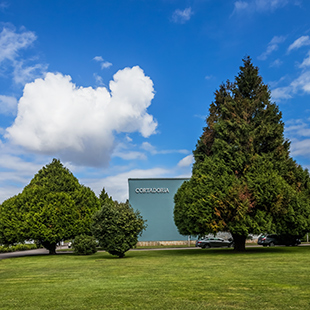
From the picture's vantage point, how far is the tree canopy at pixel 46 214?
31266 mm

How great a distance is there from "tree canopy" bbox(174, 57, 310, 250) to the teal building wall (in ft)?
58.2

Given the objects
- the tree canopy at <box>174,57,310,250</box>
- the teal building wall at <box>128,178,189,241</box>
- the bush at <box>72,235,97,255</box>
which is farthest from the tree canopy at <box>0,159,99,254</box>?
the teal building wall at <box>128,178,189,241</box>

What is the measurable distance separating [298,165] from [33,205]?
24723mm

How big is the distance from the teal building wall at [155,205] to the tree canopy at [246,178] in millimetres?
17726

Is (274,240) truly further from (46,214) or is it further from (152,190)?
(46,214)

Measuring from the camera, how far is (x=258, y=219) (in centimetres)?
2566

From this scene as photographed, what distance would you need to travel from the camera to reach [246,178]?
2784 cm

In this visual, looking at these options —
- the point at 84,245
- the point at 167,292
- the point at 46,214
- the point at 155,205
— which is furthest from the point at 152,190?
the point at 167,292

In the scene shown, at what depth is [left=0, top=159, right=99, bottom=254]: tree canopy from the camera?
3127 centimetres

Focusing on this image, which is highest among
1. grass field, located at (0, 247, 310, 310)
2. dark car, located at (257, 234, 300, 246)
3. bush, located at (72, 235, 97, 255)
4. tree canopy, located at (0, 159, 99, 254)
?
tree canopy, located at (0, 159, 99, 254)

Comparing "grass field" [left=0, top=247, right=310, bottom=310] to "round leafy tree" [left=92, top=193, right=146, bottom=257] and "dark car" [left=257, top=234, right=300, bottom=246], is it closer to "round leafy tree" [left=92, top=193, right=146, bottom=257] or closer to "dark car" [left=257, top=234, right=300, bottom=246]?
"round leafy tree" [left=92, top=193, right=146, bottom=257]

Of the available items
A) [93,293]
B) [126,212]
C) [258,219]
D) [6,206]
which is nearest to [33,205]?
[6,206]

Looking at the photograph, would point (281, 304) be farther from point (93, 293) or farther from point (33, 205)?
point (33, 205)

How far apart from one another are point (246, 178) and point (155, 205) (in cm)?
2465
